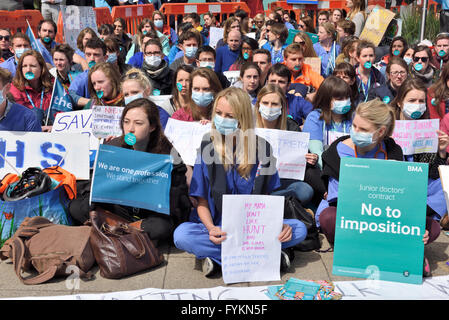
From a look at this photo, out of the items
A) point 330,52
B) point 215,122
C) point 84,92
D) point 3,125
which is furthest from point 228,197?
point 330,52

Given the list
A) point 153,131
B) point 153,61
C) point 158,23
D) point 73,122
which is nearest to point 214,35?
point 158,23

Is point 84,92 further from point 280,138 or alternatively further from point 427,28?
point 427,28

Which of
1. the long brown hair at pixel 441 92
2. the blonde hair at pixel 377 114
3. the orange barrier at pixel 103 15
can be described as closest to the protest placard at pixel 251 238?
the blonde hair at pixel 377 114

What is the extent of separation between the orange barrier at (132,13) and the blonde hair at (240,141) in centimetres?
1085

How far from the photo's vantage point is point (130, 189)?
15.3 ft

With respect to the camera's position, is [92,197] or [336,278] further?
[92,197]

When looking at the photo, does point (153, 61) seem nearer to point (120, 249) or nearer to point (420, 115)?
point (420, 115)

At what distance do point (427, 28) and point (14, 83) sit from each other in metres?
9.91

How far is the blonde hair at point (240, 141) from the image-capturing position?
4387 mm

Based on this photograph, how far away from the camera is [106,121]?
5660 mm

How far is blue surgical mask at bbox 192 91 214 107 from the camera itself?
18.9 feet

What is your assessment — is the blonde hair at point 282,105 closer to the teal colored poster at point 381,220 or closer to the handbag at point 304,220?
the handbag at point 304,220

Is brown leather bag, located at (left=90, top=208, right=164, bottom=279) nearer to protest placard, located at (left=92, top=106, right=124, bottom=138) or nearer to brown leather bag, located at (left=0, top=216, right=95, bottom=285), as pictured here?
brown leather bag, located at (left=0, top=216, right=95, bottom=285)

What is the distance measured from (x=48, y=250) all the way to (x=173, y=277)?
0.97 meters
